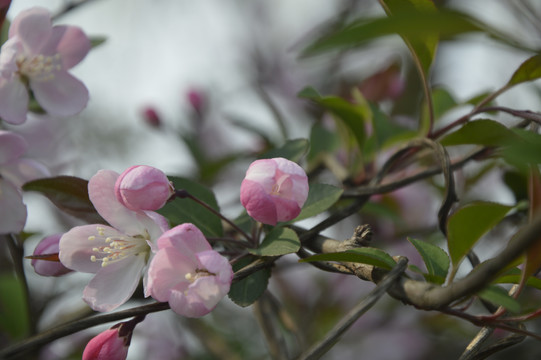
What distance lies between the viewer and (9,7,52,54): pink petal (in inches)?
26.7

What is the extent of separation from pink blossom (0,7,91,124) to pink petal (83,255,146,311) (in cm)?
24

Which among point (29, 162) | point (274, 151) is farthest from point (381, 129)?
point (29, 162)

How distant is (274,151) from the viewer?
0.71 metres

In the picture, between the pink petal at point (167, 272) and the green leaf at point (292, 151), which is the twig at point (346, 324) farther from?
the green leaf at point (292, 151)

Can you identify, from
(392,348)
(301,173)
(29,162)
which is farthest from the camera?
(392,348)

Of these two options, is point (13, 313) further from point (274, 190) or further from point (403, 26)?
point (403, 26)

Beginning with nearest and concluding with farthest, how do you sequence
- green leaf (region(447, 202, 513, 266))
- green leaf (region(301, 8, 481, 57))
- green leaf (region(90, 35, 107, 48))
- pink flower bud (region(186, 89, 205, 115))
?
1. green leaf (region(301, 8, 481, 57))
2. green leaf (region(447, 202, 513, 266))
3. green leaf (region(90, 35, 107, 48))
4. pink flower bud (region(186, 89, 205, 115))

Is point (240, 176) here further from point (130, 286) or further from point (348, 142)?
point (130, 286)

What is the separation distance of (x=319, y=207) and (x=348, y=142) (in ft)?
1.54

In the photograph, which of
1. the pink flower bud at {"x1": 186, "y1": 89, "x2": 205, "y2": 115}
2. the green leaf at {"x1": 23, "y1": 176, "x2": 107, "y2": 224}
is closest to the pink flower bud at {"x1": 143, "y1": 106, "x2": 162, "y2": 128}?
the pink flower bud at {"x1": 186, "y1": 89, "x2": 205, "y2": 115}

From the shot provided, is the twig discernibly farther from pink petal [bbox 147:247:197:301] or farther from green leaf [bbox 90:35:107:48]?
green leaf [bbox 90:35:107:48]

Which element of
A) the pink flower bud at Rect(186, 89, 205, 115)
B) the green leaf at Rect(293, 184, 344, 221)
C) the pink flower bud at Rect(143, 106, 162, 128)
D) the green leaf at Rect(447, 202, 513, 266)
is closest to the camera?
the green leaf at Rect(447, 202, 513, 266)

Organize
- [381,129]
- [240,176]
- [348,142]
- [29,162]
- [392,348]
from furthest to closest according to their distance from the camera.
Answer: [392,348], [240,176], [348,142], [381,129], [29,162]

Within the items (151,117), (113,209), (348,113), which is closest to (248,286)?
(113,209)
